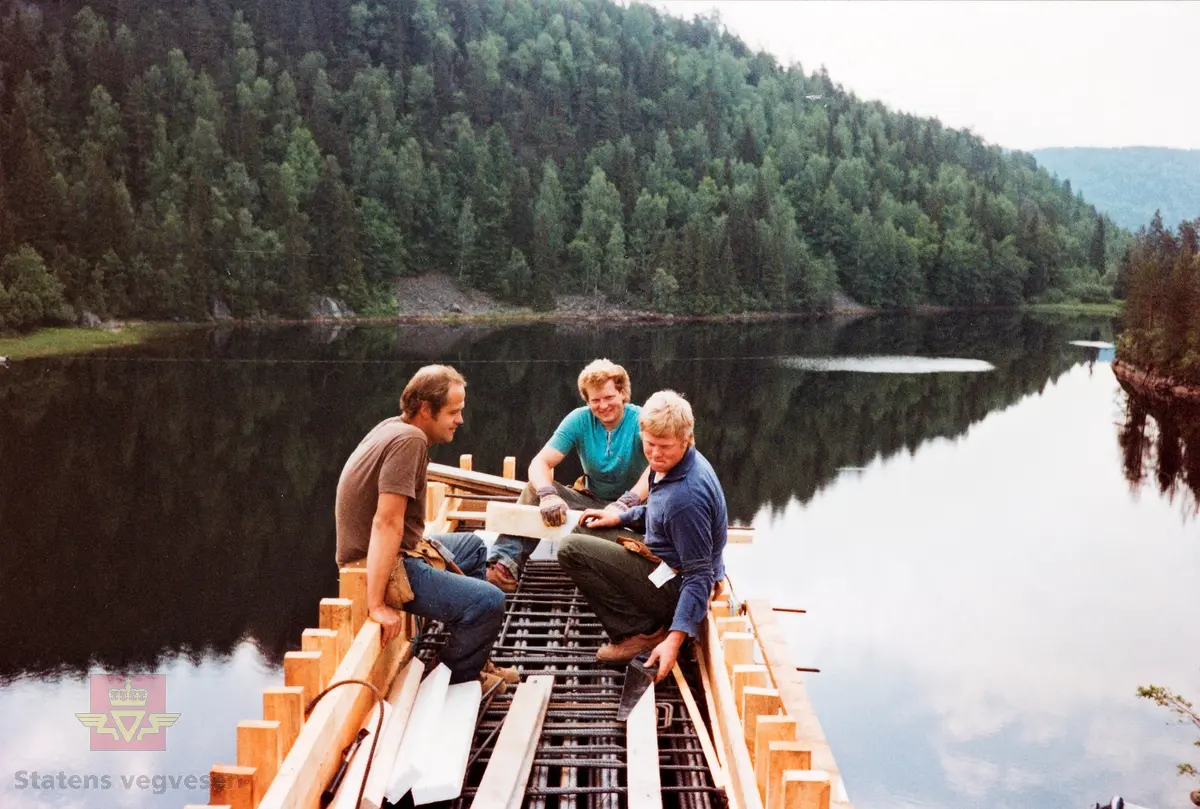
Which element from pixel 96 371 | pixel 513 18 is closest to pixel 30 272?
pixel 96 371

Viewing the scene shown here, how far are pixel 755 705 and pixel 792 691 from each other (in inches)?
101

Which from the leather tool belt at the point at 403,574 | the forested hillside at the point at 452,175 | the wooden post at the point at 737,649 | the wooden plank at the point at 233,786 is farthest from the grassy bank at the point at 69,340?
the wooden plank at the point at 233,786

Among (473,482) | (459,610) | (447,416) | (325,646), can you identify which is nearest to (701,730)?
(459,610)

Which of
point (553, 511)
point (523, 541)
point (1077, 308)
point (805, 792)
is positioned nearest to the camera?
point (805, 792)

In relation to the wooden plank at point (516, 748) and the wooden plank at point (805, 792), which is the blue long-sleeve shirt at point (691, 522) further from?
the wooden plank at point (805, 792)

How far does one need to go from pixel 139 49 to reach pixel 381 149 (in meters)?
22.6

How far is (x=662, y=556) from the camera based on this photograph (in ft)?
20.0

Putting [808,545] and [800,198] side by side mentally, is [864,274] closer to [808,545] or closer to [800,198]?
[800,198]

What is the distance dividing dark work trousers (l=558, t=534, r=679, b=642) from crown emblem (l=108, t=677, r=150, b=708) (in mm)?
10623

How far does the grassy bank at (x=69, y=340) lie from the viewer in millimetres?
50750

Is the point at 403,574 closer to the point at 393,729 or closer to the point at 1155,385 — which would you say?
the point at 393,729

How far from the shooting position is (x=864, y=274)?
112m

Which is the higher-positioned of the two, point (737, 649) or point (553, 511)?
point (553, 511)

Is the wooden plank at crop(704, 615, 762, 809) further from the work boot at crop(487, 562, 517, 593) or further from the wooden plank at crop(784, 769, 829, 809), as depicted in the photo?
the work boot at crop(487, 562, 517, 593)
